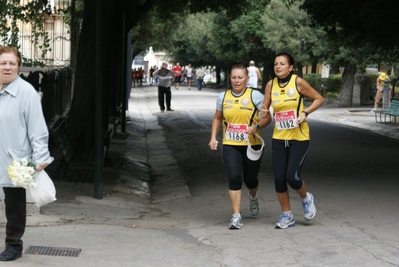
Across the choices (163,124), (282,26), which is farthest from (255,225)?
(282,26)

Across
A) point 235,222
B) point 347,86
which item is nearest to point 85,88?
point 235,222

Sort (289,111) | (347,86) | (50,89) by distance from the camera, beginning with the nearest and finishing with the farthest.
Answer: (289,111) → (50,89) → (347,86)

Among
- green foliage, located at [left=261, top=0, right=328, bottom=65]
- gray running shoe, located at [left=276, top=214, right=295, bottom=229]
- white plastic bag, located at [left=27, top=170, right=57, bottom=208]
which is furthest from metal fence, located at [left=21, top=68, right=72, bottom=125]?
green foliage, located at [left=261, top=0, right=328, bottom=65]

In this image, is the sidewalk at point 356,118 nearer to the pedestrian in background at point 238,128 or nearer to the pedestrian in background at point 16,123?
the pedestrian in background at point 238,128

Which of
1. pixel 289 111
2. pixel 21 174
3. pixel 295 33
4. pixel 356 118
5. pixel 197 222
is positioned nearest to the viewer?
pixel 21 174

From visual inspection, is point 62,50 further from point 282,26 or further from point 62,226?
point 62,226

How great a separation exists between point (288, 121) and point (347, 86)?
28769 mm

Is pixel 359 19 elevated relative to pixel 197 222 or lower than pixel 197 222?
elevated

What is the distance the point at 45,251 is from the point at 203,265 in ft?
4.62

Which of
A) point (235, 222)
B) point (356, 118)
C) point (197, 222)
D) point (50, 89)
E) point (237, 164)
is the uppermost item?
point (50, 89)

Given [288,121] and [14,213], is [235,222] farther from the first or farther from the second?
[14,213]

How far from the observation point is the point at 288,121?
29.7ft

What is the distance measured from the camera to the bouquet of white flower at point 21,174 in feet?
22.0

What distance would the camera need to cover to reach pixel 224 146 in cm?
945
